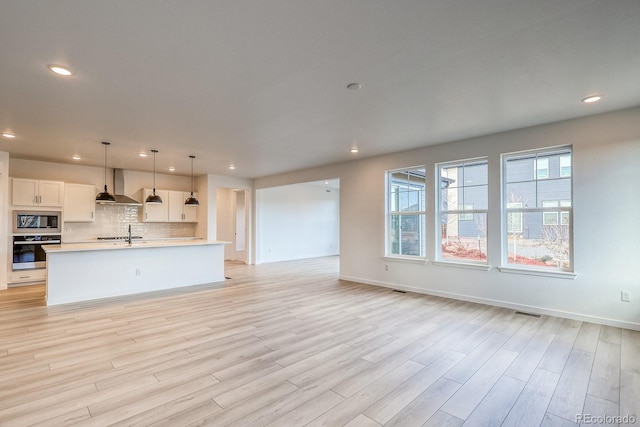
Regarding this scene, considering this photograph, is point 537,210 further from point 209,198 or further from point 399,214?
point 209,198

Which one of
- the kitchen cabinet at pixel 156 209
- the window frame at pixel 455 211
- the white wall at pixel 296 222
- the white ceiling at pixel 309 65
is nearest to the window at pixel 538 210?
Result: the window frame at pixel 455 211

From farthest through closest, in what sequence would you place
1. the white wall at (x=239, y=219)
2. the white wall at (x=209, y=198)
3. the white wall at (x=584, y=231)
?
the white wall at (x=239, y=219), the white wall at (x=209, y=198), the white wall at (x=584, y=231)

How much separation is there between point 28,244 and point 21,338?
12.7 feet

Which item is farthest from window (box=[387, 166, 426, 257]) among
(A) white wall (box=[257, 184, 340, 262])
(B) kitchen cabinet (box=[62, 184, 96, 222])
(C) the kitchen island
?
(B) kitchen cabinet (box=[62, 184, 96, 222])

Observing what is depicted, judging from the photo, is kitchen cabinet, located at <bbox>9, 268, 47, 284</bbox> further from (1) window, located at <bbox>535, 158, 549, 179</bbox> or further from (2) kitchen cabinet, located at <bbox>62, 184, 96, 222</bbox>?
(1) window, located at <bbox>535, 158, 549, 179</bbox>

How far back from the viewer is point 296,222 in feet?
36.0

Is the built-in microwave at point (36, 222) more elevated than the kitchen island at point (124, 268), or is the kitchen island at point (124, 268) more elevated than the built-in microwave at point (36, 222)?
the built-in microwave at point (36, 222)

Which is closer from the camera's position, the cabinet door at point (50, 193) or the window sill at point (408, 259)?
the window sill at point (408, 259)

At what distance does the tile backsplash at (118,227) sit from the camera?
7293 mm

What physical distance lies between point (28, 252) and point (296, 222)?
6.95 meters

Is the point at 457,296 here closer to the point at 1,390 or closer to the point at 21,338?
the point at 1,390

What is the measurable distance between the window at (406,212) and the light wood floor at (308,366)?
1.44 metres

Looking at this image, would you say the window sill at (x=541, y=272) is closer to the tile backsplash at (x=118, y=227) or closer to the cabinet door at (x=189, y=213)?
the cabinet door at (x=189, y=213)

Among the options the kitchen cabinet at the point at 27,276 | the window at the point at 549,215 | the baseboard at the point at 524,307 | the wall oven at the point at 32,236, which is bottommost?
the baseboard at the point at 524,307
